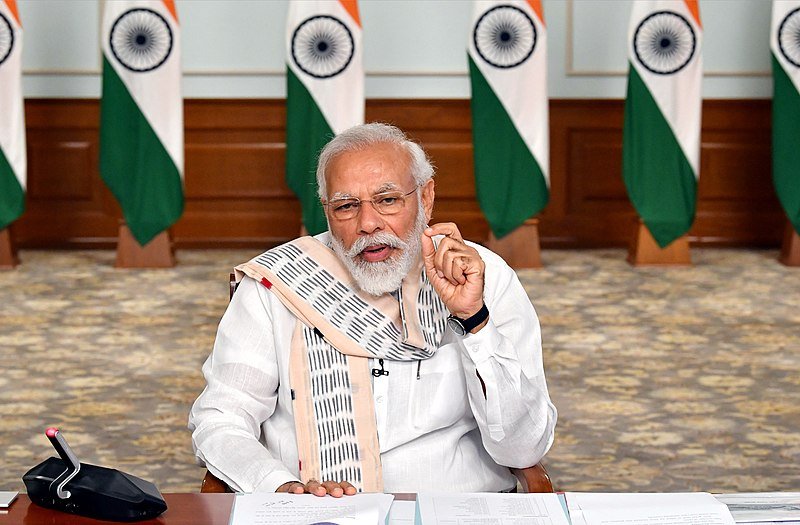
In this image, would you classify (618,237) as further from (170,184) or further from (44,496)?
(44,496)

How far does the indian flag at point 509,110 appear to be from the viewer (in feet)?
21.9

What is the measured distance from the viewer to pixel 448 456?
7.32ft

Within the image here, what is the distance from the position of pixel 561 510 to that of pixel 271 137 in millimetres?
5983

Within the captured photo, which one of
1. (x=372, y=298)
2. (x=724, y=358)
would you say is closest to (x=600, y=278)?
(x=724, y=358)

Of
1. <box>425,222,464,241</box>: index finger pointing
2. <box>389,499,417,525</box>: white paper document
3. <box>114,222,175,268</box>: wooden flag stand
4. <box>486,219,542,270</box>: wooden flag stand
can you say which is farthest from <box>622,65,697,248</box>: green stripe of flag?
<box>389,499,417,525</box>: white paper document

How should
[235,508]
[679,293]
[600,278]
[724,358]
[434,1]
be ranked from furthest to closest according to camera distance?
[434,1] → [600,278] → [679,293] → [724,358] → [235,508]

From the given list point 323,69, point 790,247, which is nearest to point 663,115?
point 790,247

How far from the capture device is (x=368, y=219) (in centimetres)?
223

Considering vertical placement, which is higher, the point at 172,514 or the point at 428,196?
the point at 428,196

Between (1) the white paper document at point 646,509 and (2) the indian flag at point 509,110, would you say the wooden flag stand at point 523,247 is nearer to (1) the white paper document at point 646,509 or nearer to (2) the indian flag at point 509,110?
(2) the indian flag at point 509,110

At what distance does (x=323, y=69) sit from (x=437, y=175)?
1181 mm

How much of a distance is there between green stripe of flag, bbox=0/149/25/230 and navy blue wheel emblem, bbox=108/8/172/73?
0.93m

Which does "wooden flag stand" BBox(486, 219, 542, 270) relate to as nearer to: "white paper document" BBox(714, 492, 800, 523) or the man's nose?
the man's nose

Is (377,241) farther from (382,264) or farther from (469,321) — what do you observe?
(469,321)
